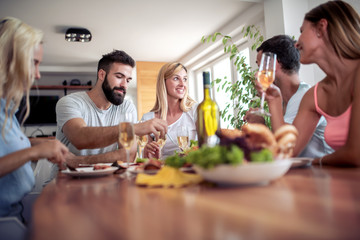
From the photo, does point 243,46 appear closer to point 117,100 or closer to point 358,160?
point 117,100

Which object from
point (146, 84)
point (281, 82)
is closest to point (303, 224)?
point (281, 82)

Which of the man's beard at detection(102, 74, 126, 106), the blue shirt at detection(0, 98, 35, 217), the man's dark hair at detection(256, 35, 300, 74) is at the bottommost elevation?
the blue shirt at detection(0, 98, 35, 217)

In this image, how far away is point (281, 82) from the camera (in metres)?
2.18

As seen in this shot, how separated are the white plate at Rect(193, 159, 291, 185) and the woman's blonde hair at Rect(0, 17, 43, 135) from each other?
87 cm

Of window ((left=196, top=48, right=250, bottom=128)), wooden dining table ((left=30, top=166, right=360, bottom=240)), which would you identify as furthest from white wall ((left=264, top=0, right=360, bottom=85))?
wooden dining table ((left=30, top=166, right=360, bottom=240))

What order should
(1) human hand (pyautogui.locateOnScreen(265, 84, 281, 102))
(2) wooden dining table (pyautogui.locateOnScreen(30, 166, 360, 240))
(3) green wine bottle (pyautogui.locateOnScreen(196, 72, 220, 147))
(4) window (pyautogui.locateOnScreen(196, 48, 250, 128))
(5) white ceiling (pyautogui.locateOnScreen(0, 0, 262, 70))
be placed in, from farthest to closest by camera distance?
1. (4) window (pyautogui.locateOnScreen(196, 48, 250, 128))
2. (5) white ceiling (pyautogui.locateOnScreen(0, 0, 262, 70))
3. (1) human hand (pyautogui.locateOnScreen(265, 84, 281, 102))
4. (3) green wine bottle (pyautogui.locateOnScreen(196, 72, 220, 147))
5. (2) wooden dining table (pyautogui.locateOnScreen(30, 166, 360, 240))

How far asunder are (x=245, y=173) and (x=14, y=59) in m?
0.99

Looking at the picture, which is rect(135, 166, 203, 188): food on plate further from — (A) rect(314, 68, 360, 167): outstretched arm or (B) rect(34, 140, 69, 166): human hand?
(A) rect(314, 68, 360, 167): outstretched arm

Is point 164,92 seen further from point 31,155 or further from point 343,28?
point 31,155

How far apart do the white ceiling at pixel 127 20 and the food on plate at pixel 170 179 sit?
3.62 meters

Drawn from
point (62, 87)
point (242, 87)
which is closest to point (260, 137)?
point (242, 87)

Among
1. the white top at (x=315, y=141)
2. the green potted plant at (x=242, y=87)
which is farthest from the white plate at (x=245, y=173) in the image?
the green potted plant at (x=242, y=87)

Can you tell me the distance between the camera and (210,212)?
1.69 feet

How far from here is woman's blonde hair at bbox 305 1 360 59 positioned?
133 cm
